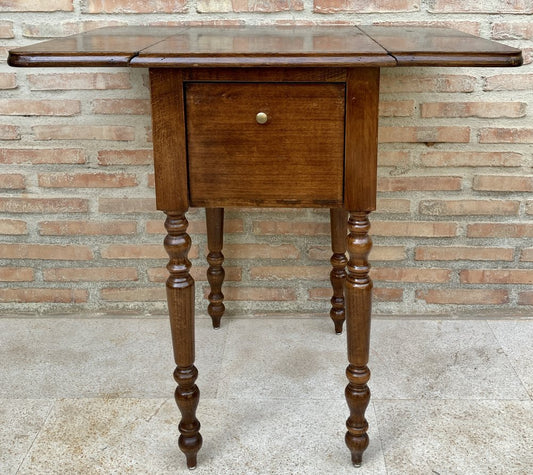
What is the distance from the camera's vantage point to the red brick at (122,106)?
6.31ft

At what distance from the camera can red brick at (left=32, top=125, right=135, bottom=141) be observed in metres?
1.95

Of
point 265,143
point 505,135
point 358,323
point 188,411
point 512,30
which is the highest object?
point 512,30

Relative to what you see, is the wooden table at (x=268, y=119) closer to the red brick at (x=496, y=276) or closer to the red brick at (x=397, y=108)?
the red brick at (x=397, y=108)

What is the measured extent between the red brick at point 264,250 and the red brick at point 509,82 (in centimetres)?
75

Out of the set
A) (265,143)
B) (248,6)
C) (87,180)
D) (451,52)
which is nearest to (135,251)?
(87,180)

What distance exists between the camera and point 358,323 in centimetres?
136

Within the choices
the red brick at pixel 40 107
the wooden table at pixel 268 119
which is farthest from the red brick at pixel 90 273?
the wooden table at pixel 268 119

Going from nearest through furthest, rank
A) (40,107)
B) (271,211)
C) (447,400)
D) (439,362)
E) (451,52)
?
(451,52)
(447,400)
(439,362)
(40,107)
(271,211)

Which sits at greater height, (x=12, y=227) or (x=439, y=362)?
(x=12, y=227)

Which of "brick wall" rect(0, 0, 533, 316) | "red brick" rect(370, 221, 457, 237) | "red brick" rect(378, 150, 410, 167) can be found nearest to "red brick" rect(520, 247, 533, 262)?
"brick wall" rect(0, 0, 533, 316)

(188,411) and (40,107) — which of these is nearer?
(188,411)

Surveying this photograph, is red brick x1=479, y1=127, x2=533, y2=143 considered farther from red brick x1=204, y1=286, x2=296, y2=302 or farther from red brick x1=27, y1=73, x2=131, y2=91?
red brick x1=27, y1=73, x2=131, y2=91

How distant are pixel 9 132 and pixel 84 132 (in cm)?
23

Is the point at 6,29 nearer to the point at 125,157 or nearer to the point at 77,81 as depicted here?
the point at 77,81
